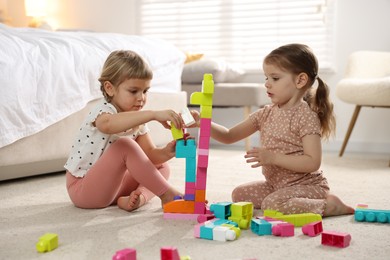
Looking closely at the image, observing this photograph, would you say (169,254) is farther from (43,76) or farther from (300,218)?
(43,76)

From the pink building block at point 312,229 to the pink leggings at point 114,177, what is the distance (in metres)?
0.48

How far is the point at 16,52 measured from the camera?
2127 millimetres

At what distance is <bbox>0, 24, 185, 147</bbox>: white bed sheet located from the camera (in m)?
2.05

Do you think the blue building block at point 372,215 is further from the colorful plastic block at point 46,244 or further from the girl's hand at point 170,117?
the colorful plastic block at point 46,244

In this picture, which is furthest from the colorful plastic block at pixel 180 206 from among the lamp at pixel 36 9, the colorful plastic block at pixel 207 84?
the lamp at pixel 36 9

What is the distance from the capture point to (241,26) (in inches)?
154

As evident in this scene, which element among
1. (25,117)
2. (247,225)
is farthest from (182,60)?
(247,225)

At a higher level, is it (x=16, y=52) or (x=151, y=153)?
(x=16, y=52)

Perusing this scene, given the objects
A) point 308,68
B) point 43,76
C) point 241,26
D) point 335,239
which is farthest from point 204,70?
point 335,239

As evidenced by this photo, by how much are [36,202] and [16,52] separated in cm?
67

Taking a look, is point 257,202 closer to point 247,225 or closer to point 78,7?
point 247,225

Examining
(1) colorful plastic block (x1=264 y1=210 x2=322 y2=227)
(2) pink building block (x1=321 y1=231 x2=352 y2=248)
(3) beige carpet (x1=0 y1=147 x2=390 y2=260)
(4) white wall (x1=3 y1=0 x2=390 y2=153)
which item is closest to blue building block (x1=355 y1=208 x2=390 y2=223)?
(3) beige carpet (x1=0 y1=147 x2=390 y2=260)

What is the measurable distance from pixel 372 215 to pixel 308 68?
19.2 inches

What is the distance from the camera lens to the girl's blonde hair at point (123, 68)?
1655 millimetres
